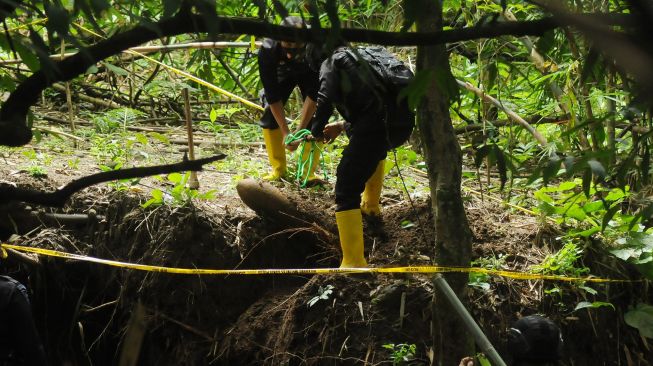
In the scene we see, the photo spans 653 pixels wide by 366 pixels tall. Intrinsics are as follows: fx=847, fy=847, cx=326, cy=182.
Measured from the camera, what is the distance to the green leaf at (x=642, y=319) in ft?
16.7

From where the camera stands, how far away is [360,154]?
4.93 metres

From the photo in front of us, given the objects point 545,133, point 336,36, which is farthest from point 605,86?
point 336,36

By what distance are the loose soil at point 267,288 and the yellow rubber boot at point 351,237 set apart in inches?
4.1

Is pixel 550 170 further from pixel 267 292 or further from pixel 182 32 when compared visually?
pixel 267 292

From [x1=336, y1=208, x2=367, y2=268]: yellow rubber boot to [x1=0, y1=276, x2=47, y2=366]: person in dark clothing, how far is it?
1778 mm

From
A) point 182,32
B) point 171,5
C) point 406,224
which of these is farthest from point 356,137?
point 171,5

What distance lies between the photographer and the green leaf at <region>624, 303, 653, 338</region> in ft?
16.7

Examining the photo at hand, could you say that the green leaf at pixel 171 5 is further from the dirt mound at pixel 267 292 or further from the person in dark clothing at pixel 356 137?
the dirt mound at pixel 267 292

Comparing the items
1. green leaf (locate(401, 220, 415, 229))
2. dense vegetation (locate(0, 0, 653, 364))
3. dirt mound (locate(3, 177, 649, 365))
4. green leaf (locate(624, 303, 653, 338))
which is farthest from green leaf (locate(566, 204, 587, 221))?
green leaf (locate(401, 220, 415, 229))

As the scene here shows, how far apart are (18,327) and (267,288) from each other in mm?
1717

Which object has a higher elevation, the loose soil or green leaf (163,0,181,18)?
green leaf (163,0,181,18)

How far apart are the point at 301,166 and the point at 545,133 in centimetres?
205

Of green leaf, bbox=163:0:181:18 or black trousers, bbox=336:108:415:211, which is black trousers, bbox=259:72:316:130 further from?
green leaf, bbox=163:0:181:18

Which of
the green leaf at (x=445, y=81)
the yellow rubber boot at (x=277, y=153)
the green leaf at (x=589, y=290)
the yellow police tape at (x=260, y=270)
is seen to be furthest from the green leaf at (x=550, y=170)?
the yellow rubber boot at (x=277, y=153)
